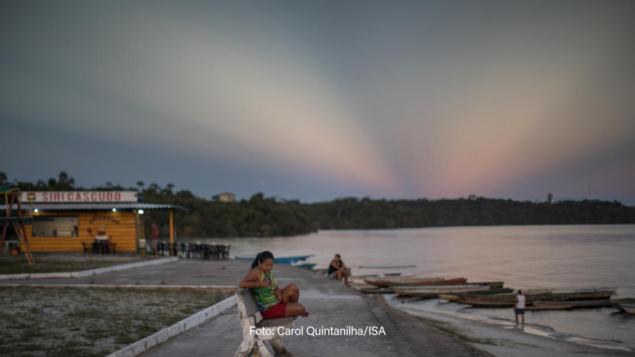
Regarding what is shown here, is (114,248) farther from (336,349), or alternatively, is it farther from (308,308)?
(336,349)

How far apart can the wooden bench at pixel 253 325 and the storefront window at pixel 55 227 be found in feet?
88.0

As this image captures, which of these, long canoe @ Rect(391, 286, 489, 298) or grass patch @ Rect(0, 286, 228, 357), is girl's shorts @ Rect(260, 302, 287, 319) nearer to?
grass patch @ Rect(0, 286, 228, 357)

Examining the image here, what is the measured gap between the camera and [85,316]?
9.51 m

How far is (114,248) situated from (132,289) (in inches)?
614

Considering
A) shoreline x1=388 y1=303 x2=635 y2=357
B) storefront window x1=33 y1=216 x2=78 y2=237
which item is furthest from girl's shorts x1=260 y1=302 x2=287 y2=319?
storefront window x1=33 y1=216 x2=78 y2=237

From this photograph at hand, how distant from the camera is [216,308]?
35.5ft

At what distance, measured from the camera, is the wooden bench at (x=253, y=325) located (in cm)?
575

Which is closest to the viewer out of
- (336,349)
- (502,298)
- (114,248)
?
(336,349)

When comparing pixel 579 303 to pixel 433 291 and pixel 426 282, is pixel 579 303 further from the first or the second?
pixel 426 282

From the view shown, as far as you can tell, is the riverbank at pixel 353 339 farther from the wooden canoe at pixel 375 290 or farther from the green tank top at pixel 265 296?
the wooden canoe at pixel 375 290

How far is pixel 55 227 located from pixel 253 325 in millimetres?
27465

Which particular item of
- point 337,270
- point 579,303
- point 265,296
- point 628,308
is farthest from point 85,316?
point 628,308

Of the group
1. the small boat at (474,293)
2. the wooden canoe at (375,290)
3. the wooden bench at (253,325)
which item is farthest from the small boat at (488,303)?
the wooden bench at (253,325)

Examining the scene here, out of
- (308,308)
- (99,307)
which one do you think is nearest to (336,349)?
(308,308)
